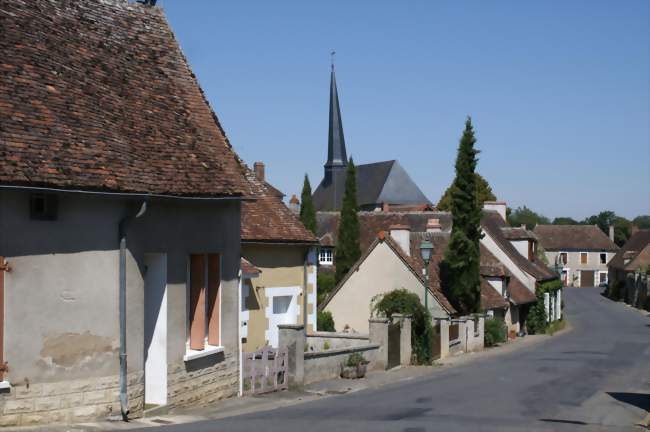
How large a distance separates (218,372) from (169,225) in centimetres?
315

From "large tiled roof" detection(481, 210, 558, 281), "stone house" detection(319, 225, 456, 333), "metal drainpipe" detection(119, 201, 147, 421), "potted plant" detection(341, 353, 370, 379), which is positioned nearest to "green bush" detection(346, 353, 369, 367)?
"potted plant" detection(341, 353, 370, 379)

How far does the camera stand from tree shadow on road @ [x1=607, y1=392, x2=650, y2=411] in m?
17.3

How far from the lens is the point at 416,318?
26781mm

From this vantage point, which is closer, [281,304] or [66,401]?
[66,401]

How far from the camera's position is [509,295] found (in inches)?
1726

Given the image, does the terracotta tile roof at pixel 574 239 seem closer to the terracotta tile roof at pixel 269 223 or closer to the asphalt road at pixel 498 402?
the asphalt road at pixel 498 402

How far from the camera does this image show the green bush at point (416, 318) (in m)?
26.4

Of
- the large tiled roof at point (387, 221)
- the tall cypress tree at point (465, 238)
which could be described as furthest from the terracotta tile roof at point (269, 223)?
the large tiled roof at point (387, 221)

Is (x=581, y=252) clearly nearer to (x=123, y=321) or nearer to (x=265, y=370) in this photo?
(x=265, y=370)

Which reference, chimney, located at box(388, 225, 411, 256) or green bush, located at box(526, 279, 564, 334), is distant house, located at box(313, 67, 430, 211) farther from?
chimney, located at box(388, 225, 411, 256)

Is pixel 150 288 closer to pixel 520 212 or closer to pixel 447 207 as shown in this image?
pixel 447 207

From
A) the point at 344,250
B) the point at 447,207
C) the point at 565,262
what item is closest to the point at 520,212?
the point at 565,262

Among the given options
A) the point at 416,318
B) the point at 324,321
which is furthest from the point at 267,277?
the point at 324,321

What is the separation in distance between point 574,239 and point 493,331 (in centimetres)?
7313
